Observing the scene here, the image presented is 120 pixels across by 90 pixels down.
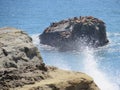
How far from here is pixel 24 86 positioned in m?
12.4

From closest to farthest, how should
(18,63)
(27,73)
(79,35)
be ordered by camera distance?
(27,73)
(18,63)
(79,35)

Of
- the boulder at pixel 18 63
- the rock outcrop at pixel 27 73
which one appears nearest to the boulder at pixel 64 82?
the rock outcrop at pixel 27 73

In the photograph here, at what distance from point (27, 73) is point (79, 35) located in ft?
199

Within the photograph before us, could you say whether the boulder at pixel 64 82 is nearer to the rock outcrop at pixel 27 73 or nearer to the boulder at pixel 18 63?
→ the rock outcrop at pixel 27 73

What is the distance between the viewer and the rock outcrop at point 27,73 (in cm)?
1249

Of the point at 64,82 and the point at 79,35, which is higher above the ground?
the point at 64,82

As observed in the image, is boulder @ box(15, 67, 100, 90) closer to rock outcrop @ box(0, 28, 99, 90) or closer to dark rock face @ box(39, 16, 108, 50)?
rock outcrop @ box(0, 28, 99, 90)

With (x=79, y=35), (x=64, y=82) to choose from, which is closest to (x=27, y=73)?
(x=64, y=82)

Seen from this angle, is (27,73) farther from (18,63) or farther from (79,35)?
(79,35)

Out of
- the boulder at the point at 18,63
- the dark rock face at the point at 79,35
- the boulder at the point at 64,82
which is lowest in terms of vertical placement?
the dark rock face at the point at 79,35

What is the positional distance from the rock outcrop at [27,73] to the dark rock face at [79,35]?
189 feet

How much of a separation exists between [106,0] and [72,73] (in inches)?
7277

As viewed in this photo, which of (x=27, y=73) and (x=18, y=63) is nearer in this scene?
(x=27, y=73)

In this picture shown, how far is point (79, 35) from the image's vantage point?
73.3m
